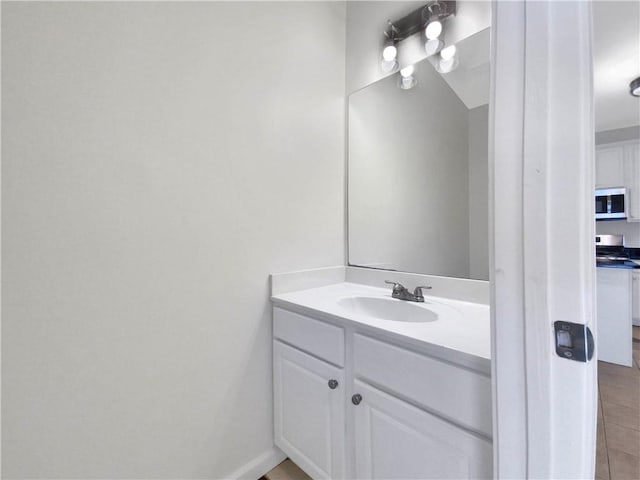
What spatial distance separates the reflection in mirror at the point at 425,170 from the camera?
4.33ft

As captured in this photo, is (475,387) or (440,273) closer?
(475,387)

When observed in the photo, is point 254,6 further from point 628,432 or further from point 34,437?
point 628,432

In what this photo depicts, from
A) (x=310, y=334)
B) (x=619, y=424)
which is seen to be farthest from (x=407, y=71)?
(x=619, y=424)

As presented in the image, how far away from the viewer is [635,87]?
26.1 inches

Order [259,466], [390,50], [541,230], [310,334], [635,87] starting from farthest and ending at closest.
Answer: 1. [390,50]
2. [259,466]
3. [310,334]
4. [635,87]
5. [541,230]

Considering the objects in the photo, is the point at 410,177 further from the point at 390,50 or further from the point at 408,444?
the point at 408,444

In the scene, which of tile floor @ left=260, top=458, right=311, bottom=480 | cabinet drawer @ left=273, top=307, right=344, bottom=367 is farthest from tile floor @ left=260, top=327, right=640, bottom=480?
tile floor @ left=260, top=458, right=311, bottom=480

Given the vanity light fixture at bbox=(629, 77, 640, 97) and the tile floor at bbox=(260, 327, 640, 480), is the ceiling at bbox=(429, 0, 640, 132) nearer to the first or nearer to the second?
the vanity light fixture at bbox=(629, 77, 640, 97)

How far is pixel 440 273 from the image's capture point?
1424mm

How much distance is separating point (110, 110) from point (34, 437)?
104cm

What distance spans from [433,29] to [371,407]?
1.67 metres

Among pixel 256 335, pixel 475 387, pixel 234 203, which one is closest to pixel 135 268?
pixel 234 203

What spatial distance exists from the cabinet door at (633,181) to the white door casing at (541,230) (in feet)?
0.99

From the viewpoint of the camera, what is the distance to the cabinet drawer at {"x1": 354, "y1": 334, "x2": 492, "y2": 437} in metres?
0.75
